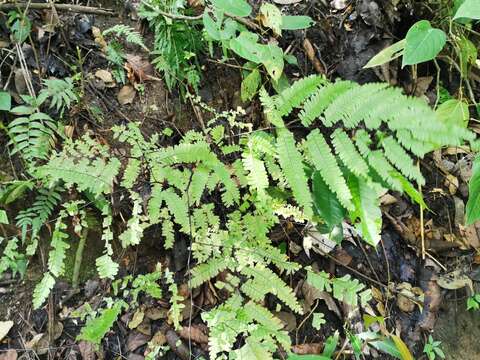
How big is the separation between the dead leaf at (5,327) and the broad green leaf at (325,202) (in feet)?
5.78

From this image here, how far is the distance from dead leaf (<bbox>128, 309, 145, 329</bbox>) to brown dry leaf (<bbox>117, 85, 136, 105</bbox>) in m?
1.33

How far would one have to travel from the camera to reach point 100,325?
2139 millimetres

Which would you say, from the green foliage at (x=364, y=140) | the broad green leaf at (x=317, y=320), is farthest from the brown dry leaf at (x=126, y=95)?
the broad green leaf at (x=317, y=320)

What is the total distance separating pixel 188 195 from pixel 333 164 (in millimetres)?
772

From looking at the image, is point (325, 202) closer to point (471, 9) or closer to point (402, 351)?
point (402, 351)

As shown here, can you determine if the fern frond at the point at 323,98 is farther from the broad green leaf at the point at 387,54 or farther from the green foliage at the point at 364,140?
the broad green leaf at the point at 387,54

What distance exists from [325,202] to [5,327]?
1.83 meters

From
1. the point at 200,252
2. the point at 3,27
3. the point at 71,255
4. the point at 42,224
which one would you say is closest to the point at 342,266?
the point at 200,252

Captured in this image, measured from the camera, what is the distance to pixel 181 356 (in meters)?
2.41

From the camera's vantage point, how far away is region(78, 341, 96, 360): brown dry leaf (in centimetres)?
231

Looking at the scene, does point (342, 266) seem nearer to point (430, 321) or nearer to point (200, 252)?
point (430, 321)

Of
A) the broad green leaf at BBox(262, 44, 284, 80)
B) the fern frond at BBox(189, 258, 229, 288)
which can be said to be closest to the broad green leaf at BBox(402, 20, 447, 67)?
the broad green leaf at BBox(262, 44, 284, 80)

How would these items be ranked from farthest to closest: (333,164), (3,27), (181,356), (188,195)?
1. (3,27)
2. (181,356)
3. (188,195)
4. (333,164)

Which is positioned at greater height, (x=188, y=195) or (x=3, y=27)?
(x=3, y=27)
